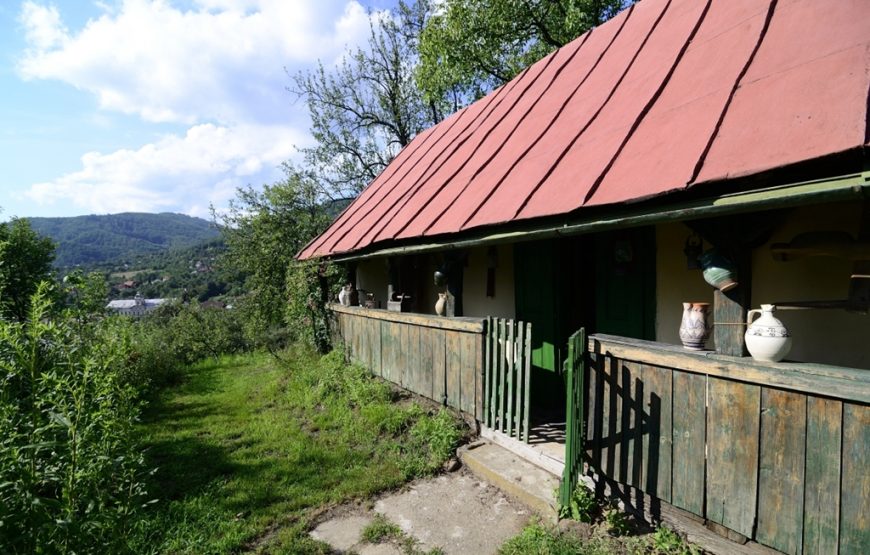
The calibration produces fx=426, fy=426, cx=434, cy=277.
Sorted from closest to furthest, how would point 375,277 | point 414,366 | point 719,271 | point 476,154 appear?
point 719,271 → point 414,366 → point 476,154 → point 375,277

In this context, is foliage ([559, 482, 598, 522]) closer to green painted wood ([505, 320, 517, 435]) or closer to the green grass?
green painted wood ([505, 320, 517, 435])

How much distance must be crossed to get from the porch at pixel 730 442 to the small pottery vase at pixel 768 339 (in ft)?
0.24

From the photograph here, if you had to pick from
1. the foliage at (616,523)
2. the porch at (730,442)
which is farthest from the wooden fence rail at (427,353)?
the foliage at (616,523)

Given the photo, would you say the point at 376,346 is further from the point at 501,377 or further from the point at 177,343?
the point at 177,343

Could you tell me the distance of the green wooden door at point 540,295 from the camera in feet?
19.6

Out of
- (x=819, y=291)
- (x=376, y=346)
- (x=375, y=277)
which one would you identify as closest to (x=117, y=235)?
(x=375, y=277)

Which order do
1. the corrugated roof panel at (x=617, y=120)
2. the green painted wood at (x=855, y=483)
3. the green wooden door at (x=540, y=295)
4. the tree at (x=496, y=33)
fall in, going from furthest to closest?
the tree at (x=496, y=33) < the green wooden door at (x=540, y=295) < the corrugated roof panel at (x=617, y=120) < the green painted wood at (x=855, y=483)

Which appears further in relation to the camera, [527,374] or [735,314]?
[527,374]

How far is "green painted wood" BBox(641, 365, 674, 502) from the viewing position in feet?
10.2

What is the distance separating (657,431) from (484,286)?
4.32m

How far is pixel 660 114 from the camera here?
156 inches

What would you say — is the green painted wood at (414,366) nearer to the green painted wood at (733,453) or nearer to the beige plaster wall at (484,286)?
the beige plaster wall at (484,286)

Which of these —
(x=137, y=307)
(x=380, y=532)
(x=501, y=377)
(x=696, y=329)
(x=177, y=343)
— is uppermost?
(x=696, y=329)

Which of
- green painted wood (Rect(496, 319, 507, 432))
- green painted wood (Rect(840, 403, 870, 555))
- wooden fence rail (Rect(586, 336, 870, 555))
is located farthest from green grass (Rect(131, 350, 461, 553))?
green painted wood (Rect(840, 403, 870, 555))
